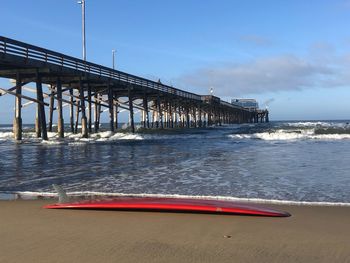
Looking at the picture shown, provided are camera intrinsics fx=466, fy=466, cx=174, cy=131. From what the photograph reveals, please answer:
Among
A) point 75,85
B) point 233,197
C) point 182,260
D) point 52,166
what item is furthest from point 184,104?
point 182,260

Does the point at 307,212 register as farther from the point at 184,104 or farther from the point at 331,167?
the point at 184,104

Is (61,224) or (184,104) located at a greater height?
(184,104)

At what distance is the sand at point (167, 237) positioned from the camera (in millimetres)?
3604

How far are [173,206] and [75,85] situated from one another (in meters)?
24.5

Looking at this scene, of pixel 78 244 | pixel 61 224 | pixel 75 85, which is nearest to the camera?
pixel 78 244

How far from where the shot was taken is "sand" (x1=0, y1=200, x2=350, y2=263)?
360cm

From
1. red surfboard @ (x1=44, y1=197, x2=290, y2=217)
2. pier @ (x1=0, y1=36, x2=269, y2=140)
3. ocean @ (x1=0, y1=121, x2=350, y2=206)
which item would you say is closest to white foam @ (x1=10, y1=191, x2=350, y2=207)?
ocean @ (x1=0, y1=121, x2=350, y2=206)

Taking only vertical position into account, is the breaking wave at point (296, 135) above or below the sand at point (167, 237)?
above

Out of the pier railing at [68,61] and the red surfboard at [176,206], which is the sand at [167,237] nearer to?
the red surfboard at [176,206]

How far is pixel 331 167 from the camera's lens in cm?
1070

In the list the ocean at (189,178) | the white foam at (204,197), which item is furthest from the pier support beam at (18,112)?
the white foam at (204,197)

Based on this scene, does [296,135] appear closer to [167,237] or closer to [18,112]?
[18,112]

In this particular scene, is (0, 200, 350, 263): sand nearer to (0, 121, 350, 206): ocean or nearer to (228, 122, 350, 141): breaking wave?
(0, 121, 350, 206): ocean

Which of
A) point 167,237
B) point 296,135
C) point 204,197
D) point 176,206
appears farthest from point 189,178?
point 296,135
